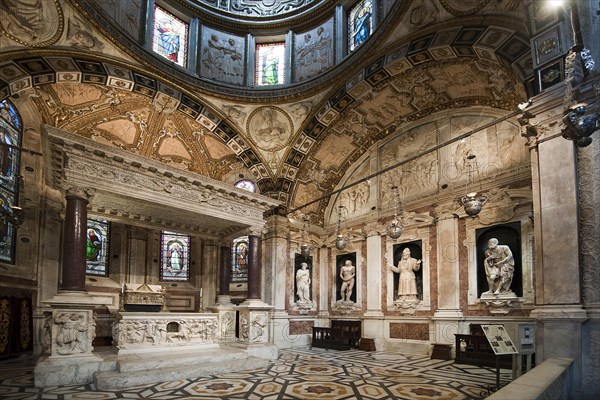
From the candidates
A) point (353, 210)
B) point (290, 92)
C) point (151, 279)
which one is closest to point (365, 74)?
point (290, 92)

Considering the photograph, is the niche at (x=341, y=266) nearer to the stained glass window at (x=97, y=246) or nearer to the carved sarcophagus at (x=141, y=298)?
the carved sarcophagus at (x=141, y=298)

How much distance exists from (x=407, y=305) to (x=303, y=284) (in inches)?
165

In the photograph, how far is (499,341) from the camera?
6.09 metres

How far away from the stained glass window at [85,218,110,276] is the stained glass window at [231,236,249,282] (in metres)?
4.88

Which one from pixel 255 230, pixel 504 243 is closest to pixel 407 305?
pixel 504 243

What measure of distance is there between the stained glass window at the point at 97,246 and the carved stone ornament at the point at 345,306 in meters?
8.62

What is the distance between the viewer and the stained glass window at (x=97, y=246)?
14578 millimetres

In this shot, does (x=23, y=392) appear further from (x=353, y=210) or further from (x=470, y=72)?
(x=470, y=72)

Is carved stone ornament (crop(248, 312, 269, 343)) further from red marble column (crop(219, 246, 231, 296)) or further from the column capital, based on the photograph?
the column capital

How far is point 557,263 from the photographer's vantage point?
666 centimetres

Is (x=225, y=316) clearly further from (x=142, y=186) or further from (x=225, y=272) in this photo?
(x=142, y=186)

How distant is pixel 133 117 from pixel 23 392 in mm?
9098

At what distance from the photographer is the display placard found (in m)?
5.98

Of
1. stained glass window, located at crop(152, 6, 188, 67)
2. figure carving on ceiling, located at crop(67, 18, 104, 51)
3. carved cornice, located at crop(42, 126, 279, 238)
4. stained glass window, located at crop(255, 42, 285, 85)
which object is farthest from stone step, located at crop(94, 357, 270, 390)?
stained glass window, located at crop(255, 42, 285, 85)
